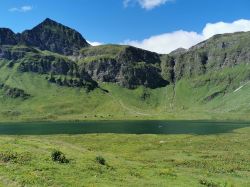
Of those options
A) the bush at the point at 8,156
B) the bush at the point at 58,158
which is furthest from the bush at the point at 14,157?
the bush at the point at 58,158

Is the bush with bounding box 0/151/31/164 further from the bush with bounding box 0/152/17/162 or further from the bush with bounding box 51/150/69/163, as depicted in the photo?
the bush with bounding box 51/150/69/163

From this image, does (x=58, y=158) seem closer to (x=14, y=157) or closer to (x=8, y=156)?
(x=14, y=157)

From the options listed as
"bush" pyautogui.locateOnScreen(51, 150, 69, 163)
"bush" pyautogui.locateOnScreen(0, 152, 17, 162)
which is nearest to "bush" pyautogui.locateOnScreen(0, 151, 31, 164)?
"bush" pyautogui.locateOnScreen(0, 152, 17, 162)

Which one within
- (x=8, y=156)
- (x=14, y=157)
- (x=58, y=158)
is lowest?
(x=58, y=158)

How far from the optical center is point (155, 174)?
1983 inches

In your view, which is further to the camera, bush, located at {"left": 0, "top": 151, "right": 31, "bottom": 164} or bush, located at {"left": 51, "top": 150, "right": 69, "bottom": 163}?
bush, located at {"left": 51, "top": 150, "right": 69, "bottom": 163}

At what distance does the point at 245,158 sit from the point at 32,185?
57.6 metres

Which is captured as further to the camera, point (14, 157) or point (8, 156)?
point (14, 157)

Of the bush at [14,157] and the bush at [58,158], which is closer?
the bush at [14,157]

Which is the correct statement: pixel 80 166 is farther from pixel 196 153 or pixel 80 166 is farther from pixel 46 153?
pixel 196 153

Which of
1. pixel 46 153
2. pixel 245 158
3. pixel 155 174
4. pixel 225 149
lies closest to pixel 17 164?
pixel 46 153

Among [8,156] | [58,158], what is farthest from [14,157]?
[58,158]

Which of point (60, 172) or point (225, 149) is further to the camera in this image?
point (225, 149)

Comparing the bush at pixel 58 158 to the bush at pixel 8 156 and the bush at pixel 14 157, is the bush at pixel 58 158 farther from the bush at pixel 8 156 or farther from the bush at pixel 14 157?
the bush at pixel 8 156
